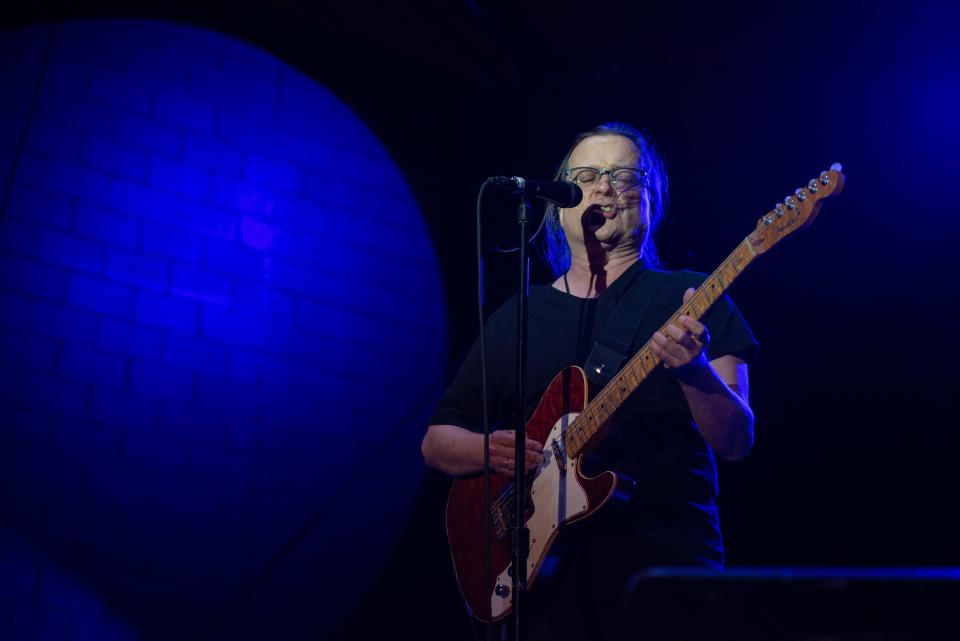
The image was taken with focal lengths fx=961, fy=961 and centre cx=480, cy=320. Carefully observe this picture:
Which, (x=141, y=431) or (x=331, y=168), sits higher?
(x=331, y=168)

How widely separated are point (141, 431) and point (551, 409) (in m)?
1.92

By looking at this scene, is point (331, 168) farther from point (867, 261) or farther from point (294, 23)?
point (867, 261)

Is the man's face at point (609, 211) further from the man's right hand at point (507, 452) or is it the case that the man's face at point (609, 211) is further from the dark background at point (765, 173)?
the dark background at point (765, 173)

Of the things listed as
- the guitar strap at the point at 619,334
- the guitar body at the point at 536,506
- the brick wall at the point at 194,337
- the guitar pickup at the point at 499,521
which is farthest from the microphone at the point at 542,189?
the brick wall at the point at 194,337

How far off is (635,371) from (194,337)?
217cm

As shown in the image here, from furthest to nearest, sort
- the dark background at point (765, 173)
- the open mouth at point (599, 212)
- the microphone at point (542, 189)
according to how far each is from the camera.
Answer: the dark background at point (765, 173), the open mouth at point (599, 212), the microphone at point (542, 189)

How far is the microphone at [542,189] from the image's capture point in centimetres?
248

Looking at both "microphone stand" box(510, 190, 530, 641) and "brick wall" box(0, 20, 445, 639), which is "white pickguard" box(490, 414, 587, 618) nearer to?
"microphone stand" box(510, 190, 530, 641)

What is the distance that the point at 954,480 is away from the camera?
3.41 meters

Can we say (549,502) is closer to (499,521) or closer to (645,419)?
(499,521)

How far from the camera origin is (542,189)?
8.18 feet

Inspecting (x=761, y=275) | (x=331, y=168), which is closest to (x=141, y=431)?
(x=331, y=168)

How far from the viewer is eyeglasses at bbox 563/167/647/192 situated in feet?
9.50

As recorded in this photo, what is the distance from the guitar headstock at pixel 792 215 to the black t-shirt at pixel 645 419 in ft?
0.67
